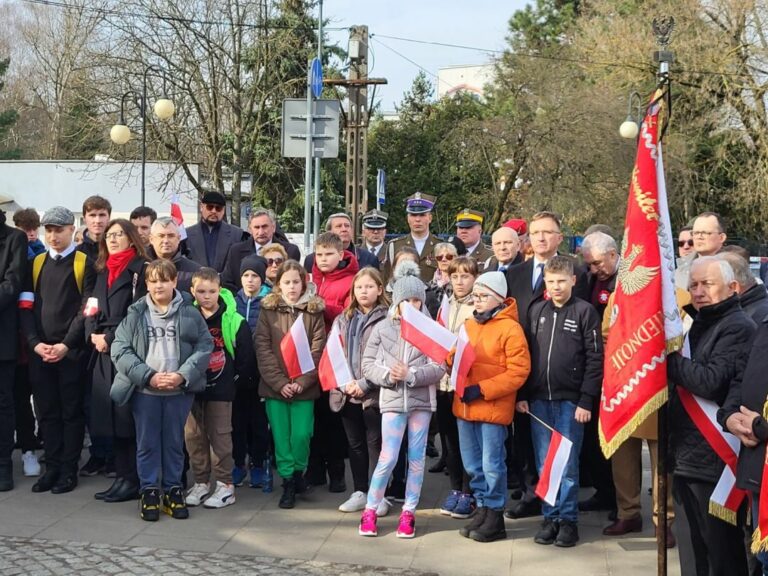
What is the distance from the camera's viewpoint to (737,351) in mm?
4160

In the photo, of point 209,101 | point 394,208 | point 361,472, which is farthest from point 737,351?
point 394,208

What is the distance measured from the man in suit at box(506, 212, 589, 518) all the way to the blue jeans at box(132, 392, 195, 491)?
91.9 inches

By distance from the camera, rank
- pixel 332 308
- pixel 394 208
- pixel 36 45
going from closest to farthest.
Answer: pixel 332 308, pixel 394 208, pixel 36 45

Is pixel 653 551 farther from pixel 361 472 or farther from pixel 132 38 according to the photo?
pixel 132 38

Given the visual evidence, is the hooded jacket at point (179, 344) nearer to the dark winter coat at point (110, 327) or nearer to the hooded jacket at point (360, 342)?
the dark winter coat at point (110, 327)

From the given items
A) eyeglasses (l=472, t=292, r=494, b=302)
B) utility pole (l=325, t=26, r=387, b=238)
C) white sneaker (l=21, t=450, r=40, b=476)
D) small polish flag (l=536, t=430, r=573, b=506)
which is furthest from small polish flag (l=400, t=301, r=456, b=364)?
utility pole (l=325, t=26, r=387, b=238)

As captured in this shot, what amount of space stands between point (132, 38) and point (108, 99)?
233 centimetres

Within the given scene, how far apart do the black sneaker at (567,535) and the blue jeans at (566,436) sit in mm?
36

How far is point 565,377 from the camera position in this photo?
5.60 metres

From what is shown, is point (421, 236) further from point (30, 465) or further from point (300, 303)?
point (30, 465)

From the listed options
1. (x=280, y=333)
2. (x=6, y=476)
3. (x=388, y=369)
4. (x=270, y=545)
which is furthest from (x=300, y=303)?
(x=6, y=476)

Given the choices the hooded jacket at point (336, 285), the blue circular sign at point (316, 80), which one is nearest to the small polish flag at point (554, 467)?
the hooded jacket at point (336, 285)

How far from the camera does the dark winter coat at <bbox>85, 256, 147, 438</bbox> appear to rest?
20.7ft

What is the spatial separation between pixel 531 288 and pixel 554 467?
134 cm
